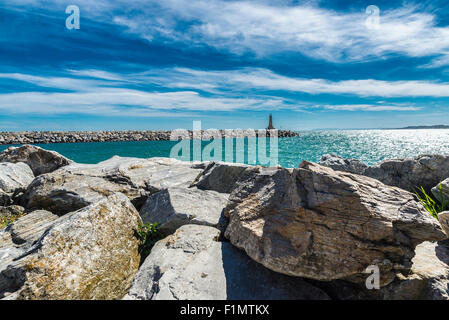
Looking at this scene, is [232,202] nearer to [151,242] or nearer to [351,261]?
[151,242]

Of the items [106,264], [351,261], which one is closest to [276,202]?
[351,261]

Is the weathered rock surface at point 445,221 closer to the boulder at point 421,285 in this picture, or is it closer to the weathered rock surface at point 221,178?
the boulder at point 421,285

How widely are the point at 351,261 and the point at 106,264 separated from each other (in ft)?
11.9

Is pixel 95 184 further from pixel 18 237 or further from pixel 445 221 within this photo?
pixel 445 221

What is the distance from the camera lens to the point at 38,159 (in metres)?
10.3

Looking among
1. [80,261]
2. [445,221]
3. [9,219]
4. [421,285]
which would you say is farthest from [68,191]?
[445,221]

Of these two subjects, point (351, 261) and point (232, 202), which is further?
point (232, 202)

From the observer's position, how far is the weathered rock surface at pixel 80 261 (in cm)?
347

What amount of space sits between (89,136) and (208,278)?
122 m

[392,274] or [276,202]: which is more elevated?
[276,202]

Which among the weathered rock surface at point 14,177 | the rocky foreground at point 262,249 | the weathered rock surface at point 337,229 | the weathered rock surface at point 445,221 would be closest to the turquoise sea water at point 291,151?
the weathered rock surface at point 14,177

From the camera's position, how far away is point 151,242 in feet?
17.1

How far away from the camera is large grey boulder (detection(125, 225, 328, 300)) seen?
11.5 feet
